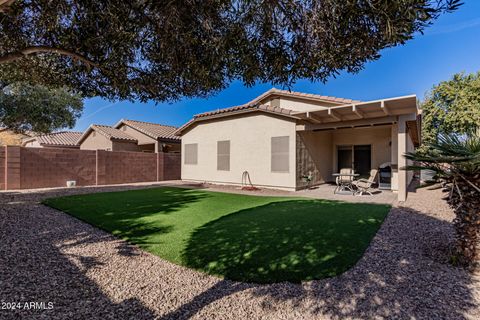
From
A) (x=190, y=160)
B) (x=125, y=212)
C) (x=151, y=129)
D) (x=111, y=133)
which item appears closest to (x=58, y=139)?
(x=111, y=133)

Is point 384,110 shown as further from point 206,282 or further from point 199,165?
point 199,165

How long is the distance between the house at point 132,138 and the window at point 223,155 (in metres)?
6.67

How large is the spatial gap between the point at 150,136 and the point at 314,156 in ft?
46.1

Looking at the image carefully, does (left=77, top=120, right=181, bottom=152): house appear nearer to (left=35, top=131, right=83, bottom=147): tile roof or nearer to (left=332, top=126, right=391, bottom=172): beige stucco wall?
(left=35, top=131, right=83, bottom=147): tile roof

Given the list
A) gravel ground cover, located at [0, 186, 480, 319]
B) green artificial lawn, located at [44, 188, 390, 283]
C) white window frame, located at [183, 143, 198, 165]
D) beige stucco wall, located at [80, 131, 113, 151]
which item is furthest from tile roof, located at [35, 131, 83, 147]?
gravel ground cover, located at [0, 186, 480, 319]

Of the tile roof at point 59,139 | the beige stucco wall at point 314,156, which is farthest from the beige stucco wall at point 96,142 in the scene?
the beige stucco wall at point 314,156

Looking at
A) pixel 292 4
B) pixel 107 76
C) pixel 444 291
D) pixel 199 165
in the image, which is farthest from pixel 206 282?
pixel 199 165

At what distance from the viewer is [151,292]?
3221 mm

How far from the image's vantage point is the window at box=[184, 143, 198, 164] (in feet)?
55.5

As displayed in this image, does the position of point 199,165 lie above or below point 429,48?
below

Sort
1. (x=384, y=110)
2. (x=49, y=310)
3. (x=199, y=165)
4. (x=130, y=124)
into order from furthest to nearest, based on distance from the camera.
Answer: (x=130, y=124)
(x=199, y=165)
(x=384, y=110)
(x=49, y=310)

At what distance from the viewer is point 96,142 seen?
2386 centimetres

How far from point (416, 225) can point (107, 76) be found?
855 cm

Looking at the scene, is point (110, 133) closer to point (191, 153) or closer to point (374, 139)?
point (191, 153)
